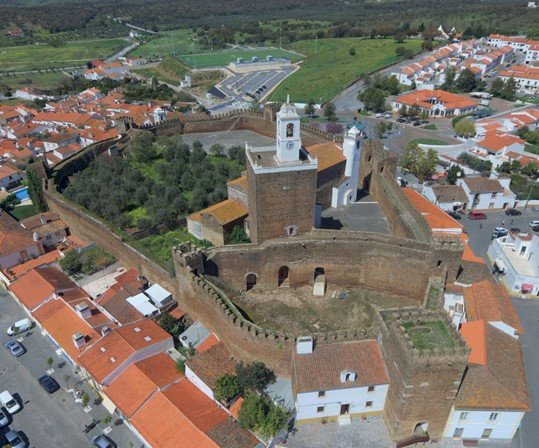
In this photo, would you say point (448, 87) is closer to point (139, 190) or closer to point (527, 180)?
point (527, 180)

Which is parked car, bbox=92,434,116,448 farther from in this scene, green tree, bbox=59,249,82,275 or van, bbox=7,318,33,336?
green tree, bbox=59,249,82,275

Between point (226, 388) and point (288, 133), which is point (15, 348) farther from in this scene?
point (288, 133)

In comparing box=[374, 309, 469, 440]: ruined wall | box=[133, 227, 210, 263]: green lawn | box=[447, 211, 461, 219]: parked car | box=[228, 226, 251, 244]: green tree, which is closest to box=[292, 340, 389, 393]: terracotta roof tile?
box=[374, 309, 469, 440]: ruined wall

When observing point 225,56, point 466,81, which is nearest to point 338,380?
point 466,81

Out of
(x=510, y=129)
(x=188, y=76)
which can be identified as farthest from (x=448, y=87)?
(x=188, y=76)

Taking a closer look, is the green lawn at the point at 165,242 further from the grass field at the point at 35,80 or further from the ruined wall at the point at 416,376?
the grass field at the point at 35,80

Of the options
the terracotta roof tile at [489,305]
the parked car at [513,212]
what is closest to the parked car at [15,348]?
the terracotta roof tile at [489,305]
